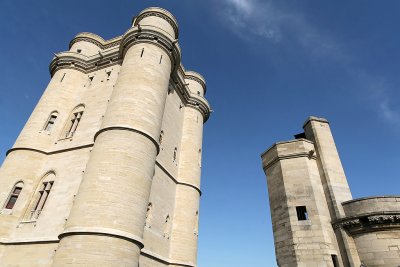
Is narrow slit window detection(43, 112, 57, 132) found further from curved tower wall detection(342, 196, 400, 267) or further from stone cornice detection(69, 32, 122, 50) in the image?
curved tower wall detection(342, 196, 400, 267)

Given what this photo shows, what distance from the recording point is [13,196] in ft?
41.4

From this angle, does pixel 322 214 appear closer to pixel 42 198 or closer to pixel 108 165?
pixel 108 165

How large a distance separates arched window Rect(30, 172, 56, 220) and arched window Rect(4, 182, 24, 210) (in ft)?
2.79

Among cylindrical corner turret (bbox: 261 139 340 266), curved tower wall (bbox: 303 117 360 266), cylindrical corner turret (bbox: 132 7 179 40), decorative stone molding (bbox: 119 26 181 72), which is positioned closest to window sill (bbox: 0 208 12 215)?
decorative stone molding (bbox: 119 26 181 72)

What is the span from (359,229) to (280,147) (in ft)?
17.8

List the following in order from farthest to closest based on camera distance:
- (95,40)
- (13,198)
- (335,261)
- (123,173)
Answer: (95,40) → (13,198) → (335,261) → (123,173)

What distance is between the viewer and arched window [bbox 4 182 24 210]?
12.3 metres

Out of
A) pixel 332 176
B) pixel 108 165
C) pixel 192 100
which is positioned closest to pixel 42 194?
pixel 108 165

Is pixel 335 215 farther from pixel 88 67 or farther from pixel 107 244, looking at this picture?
pixel 88 67

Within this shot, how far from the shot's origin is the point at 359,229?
12031 millimetres

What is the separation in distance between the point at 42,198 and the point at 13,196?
54.0 inches

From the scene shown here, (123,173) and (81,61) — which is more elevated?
(81,61)

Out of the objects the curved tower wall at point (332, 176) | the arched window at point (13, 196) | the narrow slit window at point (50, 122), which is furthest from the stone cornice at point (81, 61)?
the curved tower wall at point (332, 176)

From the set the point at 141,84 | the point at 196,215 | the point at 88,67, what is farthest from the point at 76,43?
the point at 196,215
